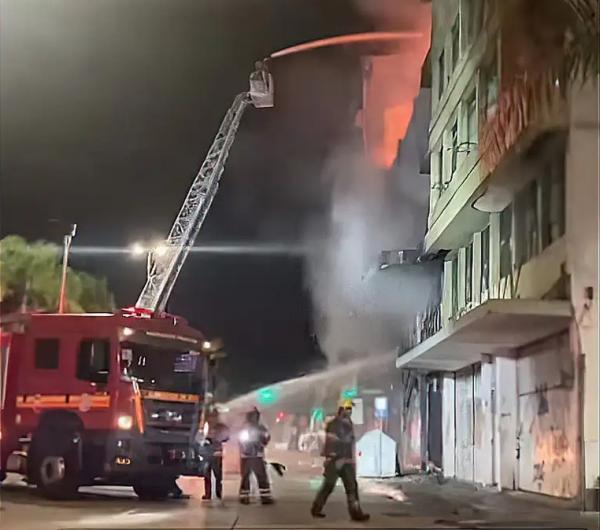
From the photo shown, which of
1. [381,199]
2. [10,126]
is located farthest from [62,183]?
[381,199]

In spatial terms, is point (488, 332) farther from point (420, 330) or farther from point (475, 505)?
point (475, 505)

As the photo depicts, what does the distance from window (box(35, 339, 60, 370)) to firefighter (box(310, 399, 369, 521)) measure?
843 mm

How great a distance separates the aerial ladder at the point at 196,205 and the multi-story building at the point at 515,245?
0.57 m

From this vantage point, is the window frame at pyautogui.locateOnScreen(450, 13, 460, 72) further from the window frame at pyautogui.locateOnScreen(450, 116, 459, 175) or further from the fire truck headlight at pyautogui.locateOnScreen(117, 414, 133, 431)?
the fire truck headlight at pyautogui.locateOnScreen(117, 414, 133, 431)

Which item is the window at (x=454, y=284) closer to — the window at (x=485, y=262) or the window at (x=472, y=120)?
the window at (x=485, y=262)

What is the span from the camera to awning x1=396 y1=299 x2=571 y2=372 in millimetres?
2393

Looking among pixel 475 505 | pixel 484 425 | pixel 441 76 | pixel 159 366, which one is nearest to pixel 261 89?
pixel 441 76

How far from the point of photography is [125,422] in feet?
7.95

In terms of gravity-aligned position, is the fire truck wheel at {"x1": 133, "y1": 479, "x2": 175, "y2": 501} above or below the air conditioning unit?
below

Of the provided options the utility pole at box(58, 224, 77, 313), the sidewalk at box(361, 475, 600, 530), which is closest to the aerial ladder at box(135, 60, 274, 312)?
the utility pole at box(58, 224, 77, 313)

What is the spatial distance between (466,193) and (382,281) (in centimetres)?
38

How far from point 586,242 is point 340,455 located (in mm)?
939

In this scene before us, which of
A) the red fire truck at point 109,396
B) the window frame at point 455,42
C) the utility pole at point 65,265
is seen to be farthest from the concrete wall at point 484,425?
the utility pole at point 65,265

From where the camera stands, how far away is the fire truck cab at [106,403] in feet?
7.97
